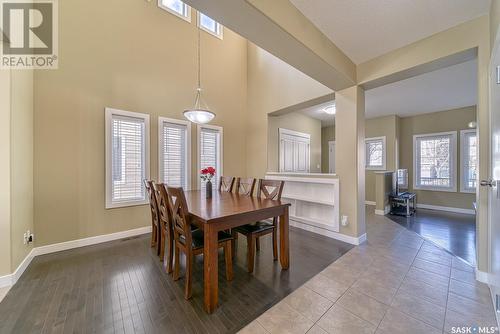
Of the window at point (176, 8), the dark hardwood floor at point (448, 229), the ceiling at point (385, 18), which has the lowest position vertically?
the dark hardwood floor at point (448, 229)

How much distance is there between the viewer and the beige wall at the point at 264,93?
400 centimetres

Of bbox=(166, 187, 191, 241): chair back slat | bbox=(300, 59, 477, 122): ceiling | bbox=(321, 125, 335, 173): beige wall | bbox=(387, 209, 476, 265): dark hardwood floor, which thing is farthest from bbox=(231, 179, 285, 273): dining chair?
bbox=(321, 125, 335, 173): beige wall

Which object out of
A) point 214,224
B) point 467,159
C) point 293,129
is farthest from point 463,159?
point 214,224

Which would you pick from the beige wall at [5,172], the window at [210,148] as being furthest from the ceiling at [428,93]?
the beige wall at [5,172]

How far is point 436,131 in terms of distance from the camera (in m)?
5.50

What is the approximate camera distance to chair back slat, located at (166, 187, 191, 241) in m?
1.83

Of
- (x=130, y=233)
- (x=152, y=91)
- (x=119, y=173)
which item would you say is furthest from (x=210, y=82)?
(x=130, y=233)

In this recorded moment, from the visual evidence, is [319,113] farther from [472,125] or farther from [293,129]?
[472,125]

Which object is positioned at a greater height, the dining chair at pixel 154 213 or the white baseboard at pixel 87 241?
the dining chair at pixel 154 213

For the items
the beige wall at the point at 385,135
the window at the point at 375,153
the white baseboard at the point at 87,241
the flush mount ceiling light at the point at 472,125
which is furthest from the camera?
the window at the point at 375,153

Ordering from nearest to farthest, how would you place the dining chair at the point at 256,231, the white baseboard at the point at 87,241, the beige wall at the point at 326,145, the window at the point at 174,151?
the dining chair at the point at 256,231
the white baseboard at the point at 87,241
the window at the point at 174,151
the beige wall at the point at 326,145

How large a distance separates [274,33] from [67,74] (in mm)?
3180

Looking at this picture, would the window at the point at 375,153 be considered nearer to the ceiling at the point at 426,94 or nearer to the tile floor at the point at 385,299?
the ceiling at the point at 426,94

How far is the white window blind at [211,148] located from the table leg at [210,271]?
109 inches
